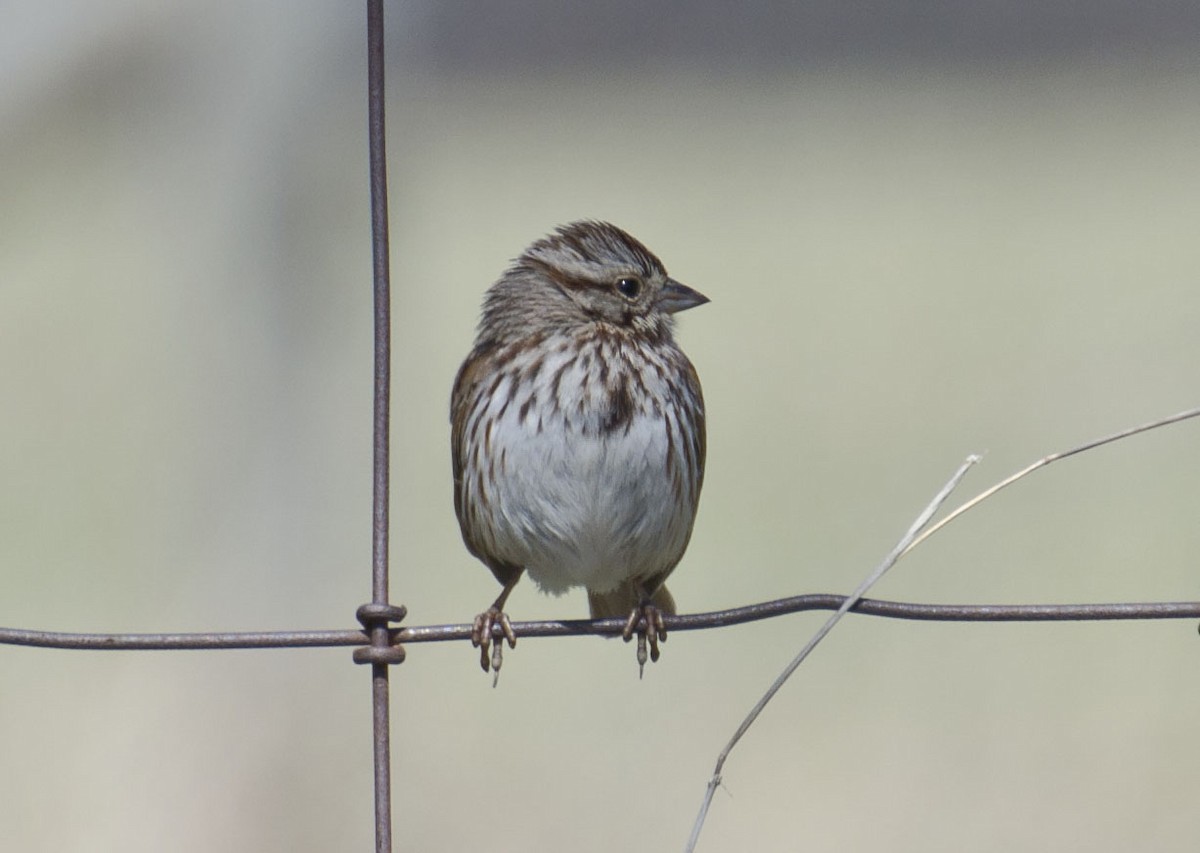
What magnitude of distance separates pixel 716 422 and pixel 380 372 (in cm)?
232

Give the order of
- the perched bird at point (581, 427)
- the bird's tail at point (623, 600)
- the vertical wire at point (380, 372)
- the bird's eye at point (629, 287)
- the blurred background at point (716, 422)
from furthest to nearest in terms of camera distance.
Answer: the blurred background at point (716, 422), the bird's tail at point (623, 600), the bird's eye at point (629, 287), the perched bird at point (581, 427), the vertical wire at point (380, 372)

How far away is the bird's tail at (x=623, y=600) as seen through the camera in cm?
299

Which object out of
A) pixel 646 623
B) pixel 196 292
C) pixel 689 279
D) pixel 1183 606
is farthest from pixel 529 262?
pixel 196 292

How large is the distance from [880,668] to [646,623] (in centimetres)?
136

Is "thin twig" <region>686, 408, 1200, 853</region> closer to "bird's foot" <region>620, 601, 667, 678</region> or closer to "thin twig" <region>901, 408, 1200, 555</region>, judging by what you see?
"thin twig" <region>901, 408, 1200, 555</region>

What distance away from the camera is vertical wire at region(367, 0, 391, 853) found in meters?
1.74

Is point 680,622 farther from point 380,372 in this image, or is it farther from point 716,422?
point 716,422

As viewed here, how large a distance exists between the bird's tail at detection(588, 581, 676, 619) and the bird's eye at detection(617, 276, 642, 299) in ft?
1.63

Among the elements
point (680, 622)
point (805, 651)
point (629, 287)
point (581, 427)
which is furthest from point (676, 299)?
point (805, 651)

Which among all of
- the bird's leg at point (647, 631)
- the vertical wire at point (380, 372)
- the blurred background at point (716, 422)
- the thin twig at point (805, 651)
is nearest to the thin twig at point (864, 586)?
the thin twig at point (805, 651)

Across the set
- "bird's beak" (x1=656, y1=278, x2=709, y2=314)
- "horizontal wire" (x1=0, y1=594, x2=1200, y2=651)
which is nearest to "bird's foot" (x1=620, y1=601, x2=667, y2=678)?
"bird's beak" (x1=656, y1=278, x2=709, y2=314)

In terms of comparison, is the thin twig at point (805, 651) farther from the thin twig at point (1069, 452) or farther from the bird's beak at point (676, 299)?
the bird's beak at point (676, 299)

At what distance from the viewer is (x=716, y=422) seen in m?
4.04

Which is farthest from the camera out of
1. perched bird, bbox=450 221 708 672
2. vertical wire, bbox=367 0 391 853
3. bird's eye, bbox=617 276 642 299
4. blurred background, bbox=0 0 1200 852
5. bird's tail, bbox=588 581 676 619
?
blurred background, bbox=0 0 1200 852
